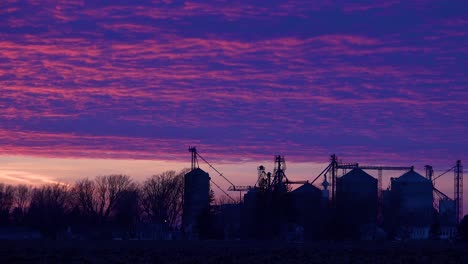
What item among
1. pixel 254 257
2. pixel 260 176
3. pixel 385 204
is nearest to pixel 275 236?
pixel 260 176

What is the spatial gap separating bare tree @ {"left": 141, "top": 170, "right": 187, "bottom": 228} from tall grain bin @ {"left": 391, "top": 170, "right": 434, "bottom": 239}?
3947 cm

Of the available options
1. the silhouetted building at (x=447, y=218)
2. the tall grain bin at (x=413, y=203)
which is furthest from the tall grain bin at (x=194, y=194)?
the silhouetted building at (x=447, y=218)

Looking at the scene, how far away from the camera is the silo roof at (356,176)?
5517 inches

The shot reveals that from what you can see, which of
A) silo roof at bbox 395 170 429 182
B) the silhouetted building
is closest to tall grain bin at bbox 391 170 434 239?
silo roof at bbox 395 170 429 182

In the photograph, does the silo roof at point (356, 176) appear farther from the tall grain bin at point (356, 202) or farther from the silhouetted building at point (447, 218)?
the silhouetted building at point (447, 218)

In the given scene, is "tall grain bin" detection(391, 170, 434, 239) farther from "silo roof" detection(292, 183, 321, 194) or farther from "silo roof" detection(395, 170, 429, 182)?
"silo roof" detection(292, 183, 321, 194)

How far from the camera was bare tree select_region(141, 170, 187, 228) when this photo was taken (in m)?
163

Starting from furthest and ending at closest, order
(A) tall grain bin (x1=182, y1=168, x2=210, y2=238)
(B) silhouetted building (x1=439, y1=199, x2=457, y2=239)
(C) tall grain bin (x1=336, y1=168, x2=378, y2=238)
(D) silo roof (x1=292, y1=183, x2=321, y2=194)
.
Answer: (D) silo roof (x1=292, y1=183, x2=321, y2=194) < (B) silhouetted building (x1=439, y1=199, x2=457, y2=239) < (A) tall grain bin (x1=182, y1=168, x2=210, y2=238) < (C) tall grain bin (x1=336, y1=168, x2=378, y2=238)

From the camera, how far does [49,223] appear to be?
15075 centimetres

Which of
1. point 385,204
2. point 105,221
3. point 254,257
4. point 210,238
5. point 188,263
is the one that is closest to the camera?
point 188,263

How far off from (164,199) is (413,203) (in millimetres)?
49314

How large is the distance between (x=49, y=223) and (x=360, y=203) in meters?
52.1

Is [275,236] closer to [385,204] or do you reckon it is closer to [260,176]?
[260,176]

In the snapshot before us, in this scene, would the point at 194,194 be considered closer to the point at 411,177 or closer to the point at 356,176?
the point at 356,176
